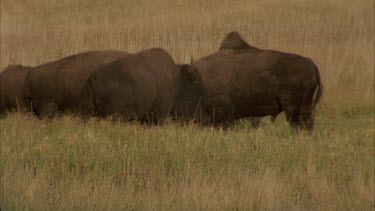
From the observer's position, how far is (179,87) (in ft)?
38.3

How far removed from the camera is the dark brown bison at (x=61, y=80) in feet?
40.5

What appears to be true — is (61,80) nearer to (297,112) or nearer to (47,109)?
(47,109)

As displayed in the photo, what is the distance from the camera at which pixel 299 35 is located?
14836 millimetres

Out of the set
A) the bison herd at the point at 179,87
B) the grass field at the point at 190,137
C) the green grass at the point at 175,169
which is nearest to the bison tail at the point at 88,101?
the bison herd at the point at 179,87

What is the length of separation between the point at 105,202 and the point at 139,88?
195 inches

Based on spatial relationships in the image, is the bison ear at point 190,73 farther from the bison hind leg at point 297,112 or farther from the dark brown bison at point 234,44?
the bison hind leg at point 297,112

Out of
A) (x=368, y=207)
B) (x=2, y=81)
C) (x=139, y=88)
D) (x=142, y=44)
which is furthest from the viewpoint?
(x=142, y=44)

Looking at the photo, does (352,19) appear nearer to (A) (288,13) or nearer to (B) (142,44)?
(A) (288,13)

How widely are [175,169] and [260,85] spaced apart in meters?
4.17

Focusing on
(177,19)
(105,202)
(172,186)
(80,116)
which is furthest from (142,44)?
(105,202)

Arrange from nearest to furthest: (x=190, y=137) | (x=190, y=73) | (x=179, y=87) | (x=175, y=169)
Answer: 1. (x=175, y=169)
2. (x=190, y=137)
3. (x=179, y=87)
4. (x=190, y=73)

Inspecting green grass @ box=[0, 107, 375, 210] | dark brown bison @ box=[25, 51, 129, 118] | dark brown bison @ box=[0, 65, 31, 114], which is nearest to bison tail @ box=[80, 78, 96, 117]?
dark brown bison @ box=[25, 51, 129, 118]

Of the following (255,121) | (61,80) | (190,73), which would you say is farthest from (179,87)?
(61,80)

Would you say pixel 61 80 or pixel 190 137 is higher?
pixel 190 137
